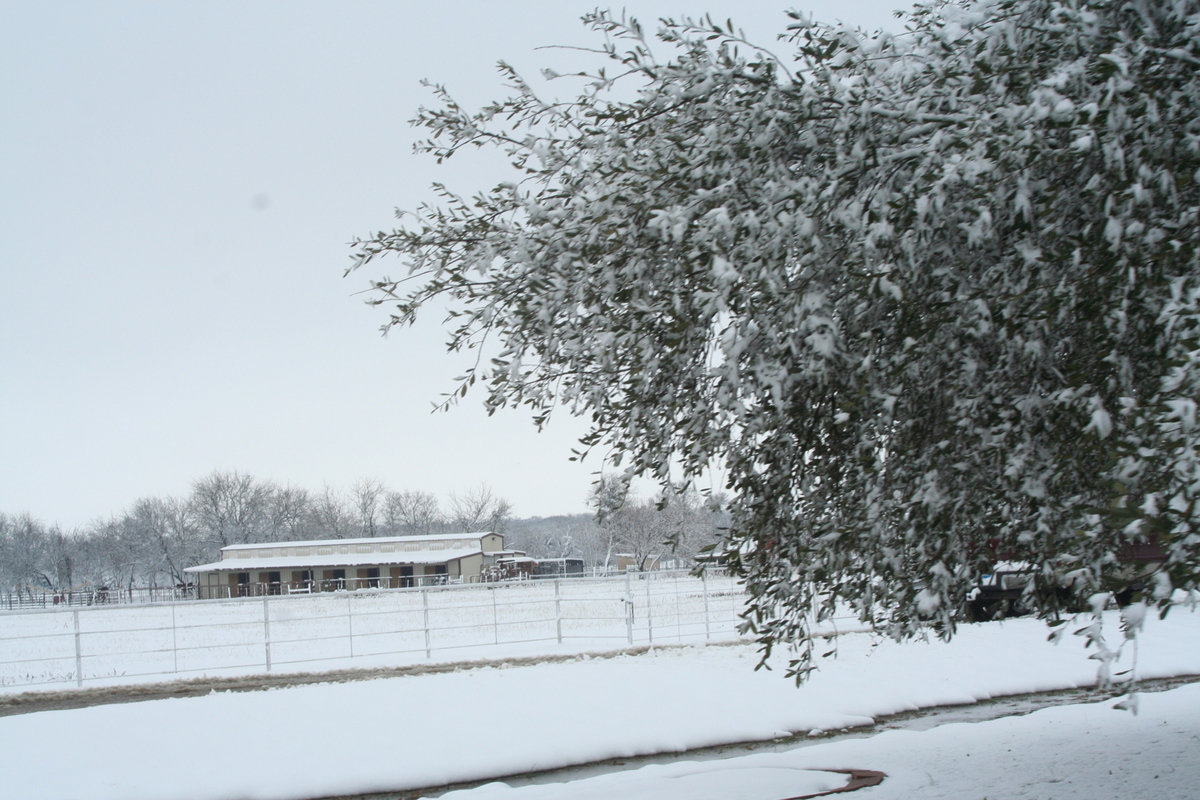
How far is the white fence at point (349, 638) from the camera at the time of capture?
55.5 ft

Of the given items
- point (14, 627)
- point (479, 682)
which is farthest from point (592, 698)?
point (14, 627)

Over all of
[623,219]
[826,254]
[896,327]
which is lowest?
[896,327]

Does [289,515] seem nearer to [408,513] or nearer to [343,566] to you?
[408,513]

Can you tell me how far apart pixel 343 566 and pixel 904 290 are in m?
55.8

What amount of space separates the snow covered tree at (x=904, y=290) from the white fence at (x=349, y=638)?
278 inches

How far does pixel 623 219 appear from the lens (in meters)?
3.76

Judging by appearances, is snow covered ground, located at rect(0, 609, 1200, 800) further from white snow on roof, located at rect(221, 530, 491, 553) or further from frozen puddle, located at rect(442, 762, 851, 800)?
white snow on roof, located at rect(221, 530, 491, 553)

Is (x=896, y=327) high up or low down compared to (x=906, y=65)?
down

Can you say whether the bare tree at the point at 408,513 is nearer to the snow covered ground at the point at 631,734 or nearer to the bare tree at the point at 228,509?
the bare tree at the point at 228,509

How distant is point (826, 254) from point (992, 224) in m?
0.58

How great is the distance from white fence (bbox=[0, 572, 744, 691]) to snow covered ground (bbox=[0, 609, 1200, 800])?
5.15 ft

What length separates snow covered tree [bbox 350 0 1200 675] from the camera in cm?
303

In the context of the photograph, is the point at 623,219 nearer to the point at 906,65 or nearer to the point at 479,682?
the point at 906,65

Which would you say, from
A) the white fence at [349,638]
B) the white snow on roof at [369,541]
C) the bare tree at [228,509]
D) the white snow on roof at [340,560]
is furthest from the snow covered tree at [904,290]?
the bare tree at [228,509]
